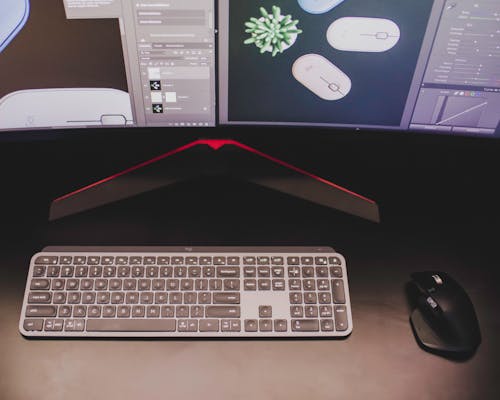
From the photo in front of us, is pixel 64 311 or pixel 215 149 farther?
pixel 215 149

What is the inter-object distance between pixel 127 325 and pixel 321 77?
48 centimetres

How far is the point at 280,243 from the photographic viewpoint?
0.95m

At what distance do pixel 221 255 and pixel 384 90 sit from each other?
0.37 meters

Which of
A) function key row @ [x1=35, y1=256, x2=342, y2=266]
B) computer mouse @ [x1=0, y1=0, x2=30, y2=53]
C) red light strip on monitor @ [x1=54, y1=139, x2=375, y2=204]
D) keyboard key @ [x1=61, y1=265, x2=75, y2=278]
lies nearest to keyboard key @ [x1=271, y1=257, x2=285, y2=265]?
function key row @ [x1=35, y1=256, x2=342, y2=266]

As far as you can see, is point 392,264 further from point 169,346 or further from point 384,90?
point 169,346

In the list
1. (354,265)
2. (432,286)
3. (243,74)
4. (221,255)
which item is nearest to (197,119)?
(243,74)

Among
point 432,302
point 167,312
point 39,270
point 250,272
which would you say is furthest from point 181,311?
point 432,302

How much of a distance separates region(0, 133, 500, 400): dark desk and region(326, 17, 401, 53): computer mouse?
0.29 meters

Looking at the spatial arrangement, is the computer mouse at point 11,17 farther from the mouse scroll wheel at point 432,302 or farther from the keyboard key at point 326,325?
the mouse scroll wheel at point 432,302

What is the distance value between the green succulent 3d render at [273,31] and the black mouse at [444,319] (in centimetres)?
42

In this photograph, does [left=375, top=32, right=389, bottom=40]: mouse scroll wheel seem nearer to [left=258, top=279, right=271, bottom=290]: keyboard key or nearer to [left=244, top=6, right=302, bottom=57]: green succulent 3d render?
[left=244, top=6, right=302, bottom=57]: green succulent 3d render

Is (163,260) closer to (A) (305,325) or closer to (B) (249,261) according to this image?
(B) (249,261)

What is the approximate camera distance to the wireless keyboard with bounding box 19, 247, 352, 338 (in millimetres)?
817

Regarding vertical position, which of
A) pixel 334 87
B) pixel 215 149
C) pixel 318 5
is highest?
pixel 318 5
